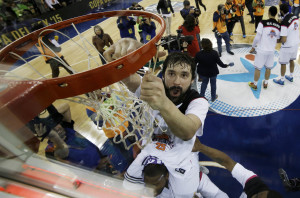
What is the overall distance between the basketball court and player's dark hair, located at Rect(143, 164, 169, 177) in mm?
869

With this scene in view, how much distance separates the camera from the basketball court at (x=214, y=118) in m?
0.81

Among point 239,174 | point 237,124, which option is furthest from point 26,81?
point 237,124

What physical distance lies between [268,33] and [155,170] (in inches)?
131

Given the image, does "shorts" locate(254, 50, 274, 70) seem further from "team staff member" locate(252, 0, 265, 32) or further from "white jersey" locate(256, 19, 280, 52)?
"team staff member" locate(252, 0, 265, 32)

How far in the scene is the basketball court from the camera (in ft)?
2.66

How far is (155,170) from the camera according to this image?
1819mm

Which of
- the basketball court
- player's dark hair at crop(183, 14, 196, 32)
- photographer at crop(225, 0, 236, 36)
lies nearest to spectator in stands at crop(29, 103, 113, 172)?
the basketball court

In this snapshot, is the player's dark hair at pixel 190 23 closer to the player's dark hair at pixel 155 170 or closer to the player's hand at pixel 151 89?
the player's dark hair at pixel 155 170

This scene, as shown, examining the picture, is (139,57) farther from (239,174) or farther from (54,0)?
(54,0)

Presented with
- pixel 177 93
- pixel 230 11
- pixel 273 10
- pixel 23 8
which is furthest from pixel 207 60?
pixel 23 8

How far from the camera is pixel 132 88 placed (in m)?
1.79

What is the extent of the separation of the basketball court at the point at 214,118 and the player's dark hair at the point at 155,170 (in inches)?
34.2

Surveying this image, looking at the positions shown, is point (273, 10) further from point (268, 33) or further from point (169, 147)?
point (169, 147)

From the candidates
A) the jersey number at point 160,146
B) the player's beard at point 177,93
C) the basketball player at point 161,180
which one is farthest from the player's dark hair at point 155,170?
the player's beard at point 177,93
